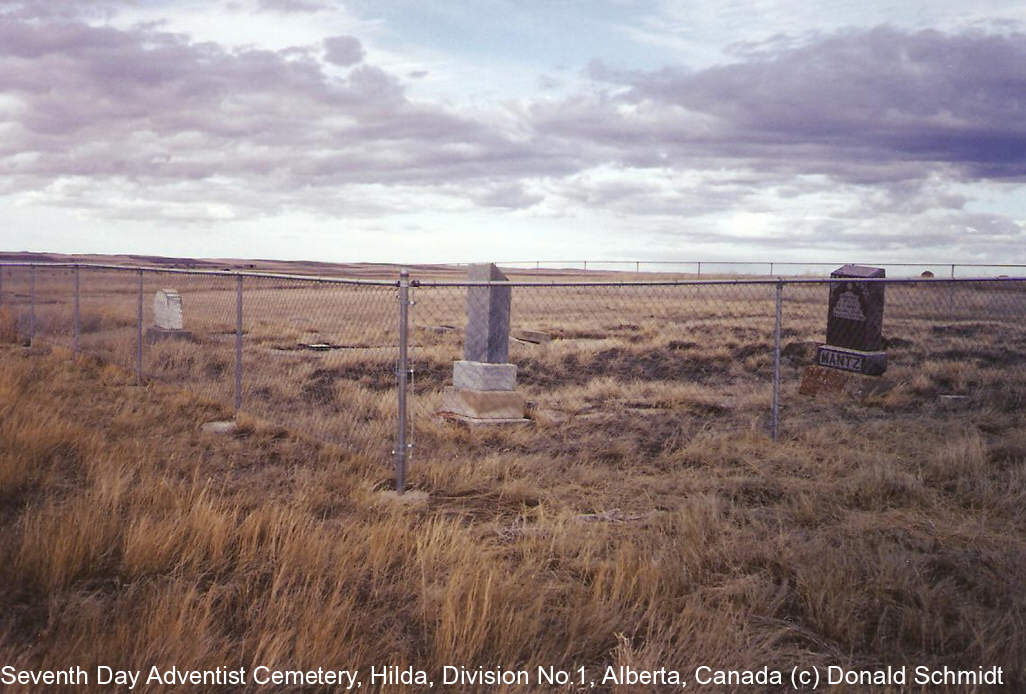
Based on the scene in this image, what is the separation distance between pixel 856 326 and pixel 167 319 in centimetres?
1322

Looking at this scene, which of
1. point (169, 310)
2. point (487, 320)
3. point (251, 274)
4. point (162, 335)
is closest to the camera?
point (251, 274)

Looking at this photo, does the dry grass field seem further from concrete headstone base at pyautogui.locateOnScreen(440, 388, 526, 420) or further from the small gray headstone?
the small gray headstone

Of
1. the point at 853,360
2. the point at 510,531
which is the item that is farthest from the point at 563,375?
the point at 510,531

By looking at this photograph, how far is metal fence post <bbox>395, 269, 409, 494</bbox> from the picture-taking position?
6324 millimetres

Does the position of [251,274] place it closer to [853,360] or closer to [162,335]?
[853,360]

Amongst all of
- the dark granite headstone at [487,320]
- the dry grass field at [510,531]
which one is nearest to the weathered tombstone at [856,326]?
the dry grass field at [510,531]

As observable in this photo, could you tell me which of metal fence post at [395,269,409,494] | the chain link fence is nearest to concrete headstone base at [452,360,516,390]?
the chain link fence

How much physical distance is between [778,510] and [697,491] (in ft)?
2.49

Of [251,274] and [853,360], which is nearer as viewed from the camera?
[251,274]

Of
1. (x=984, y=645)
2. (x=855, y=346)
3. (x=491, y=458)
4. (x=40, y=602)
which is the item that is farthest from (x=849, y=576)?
(x=855, y=346)

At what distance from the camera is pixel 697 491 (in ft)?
22.6

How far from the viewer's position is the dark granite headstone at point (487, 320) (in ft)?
31.4

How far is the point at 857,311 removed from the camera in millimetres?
12438

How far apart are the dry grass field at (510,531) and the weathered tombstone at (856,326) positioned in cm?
56
